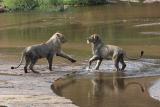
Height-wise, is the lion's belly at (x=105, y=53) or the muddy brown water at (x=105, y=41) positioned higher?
the lion's belly at (x=105, y=53)

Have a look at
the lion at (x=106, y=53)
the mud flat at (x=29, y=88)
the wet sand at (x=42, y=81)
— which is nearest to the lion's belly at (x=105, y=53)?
the lion at (x=106, y=53)

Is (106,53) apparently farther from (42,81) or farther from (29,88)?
(29,88)

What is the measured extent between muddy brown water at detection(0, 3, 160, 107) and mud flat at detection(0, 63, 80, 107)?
0.52 m

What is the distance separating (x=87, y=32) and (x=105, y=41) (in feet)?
18.1

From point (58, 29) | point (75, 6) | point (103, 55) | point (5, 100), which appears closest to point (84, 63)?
point (103, 55)

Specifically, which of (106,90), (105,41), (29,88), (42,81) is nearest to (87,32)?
(105,41)

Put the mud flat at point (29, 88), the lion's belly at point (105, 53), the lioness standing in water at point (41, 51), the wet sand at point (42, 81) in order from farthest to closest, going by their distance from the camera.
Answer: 1. the lion's belly at point (105, 53)
2. the lioness standing in water at point (41, 51)
3. the wet sand at point (42, 81)
4. the mud flat at point (29, 88)

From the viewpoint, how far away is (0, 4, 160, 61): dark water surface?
24.9 m

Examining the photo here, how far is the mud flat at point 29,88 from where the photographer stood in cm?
1367

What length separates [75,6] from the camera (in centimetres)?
6072

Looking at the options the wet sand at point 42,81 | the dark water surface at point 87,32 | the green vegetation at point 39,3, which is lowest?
the green vegetation at point 39,3

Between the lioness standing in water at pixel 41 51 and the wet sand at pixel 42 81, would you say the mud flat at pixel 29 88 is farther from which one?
the lioness standing in water at pixel 41 51

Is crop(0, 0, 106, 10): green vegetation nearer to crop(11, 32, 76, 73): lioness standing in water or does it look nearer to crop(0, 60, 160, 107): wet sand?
crop(0, 60, 160, 107): wet sand

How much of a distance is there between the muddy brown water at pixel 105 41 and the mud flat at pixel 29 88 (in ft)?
1.70
